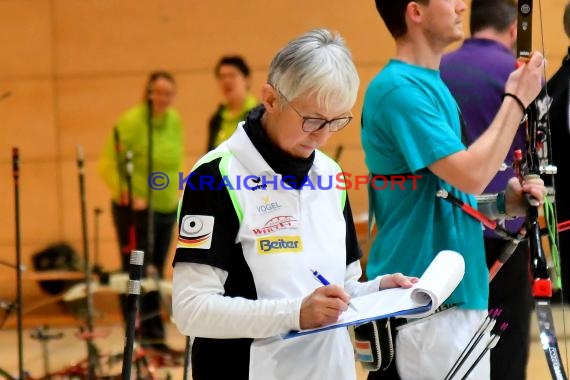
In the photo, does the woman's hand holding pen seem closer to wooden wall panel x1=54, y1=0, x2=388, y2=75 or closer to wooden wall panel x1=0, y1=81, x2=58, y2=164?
wooden wall panel x1=54, y1=0, x2=388, y2=75

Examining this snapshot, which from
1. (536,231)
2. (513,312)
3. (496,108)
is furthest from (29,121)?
(536,231)

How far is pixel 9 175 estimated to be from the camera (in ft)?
22.0

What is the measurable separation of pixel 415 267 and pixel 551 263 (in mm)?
330

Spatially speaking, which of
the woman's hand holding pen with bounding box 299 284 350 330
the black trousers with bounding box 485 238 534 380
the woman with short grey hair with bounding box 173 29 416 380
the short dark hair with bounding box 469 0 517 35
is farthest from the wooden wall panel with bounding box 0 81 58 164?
the woman's hand holding pen with bounding box 299 284 350 330

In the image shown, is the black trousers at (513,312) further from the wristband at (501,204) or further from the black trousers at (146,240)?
the black trousers at (146,240)

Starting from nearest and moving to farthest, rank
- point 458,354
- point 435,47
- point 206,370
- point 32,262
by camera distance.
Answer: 1. point 206,370
2. point 458,354
3. point 435,47
4. point 32,262

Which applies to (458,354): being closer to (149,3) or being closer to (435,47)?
(435,47)

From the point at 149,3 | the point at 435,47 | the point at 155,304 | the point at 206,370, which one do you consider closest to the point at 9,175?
the point at 149,3

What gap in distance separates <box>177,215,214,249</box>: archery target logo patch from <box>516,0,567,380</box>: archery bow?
32.4 inches

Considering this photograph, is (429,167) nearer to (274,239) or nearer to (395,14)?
(395,14)

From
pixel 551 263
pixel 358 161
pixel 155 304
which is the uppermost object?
pixel 358 161

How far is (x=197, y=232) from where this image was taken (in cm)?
174

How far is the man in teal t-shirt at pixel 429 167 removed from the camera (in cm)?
230

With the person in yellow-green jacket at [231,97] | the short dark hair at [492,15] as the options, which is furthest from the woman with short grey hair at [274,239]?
the person in yellow-green jacket at [231,97]
